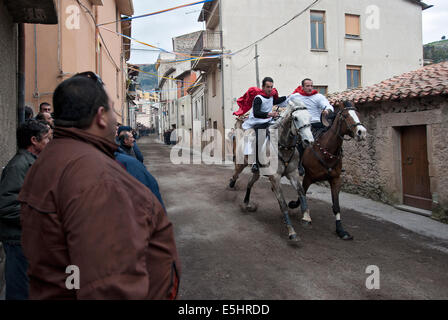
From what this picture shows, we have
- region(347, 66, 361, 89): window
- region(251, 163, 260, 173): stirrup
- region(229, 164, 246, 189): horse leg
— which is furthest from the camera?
region(347, 66, 361, 89): window

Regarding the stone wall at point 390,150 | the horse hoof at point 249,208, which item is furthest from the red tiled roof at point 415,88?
the horse hoof at point 249,208

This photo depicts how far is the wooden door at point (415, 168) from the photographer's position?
7094 millimetres

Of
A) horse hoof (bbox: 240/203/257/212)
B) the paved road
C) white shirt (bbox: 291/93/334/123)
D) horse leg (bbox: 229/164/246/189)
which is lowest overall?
the paved road

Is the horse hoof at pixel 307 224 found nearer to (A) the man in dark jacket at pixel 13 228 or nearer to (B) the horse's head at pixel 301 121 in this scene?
(B) the horse's head at pixel 301 121

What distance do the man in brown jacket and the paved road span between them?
238 cm

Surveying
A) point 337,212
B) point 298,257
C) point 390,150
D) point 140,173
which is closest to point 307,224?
point 337,212

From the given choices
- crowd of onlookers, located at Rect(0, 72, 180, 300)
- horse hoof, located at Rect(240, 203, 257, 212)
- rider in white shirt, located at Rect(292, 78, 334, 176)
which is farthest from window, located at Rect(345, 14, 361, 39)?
crowd of onlookers, located at Rect(0, 72, 180, 300)

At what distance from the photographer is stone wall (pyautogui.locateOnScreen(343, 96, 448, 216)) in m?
6.47

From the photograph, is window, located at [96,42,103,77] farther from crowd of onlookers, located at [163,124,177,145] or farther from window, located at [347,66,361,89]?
crowd of onlookers, located at [163,124,177,145]

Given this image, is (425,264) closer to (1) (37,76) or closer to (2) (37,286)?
(2) (37,286)
